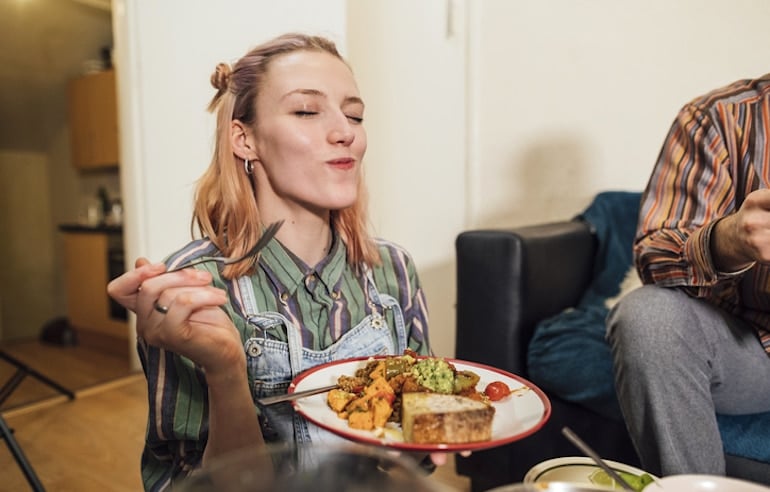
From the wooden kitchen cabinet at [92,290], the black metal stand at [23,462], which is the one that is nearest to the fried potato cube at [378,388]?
the black metal stand at [23,462]

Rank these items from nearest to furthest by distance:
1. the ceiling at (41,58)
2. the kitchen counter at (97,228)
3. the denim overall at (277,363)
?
the denim overall at (277,363)
the kitchen counter at (97,228)
the ceiling at (41,58)

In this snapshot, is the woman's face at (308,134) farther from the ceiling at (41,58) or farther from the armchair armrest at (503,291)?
the ceiling at (41,58)

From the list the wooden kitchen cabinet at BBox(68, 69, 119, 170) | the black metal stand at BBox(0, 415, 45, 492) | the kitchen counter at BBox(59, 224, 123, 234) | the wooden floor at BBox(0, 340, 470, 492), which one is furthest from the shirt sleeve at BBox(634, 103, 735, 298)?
the wooden kitchen cabinet at BBox(68, 69, 119, 170)

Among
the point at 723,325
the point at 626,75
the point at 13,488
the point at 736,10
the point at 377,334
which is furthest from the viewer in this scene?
the point at 626,75

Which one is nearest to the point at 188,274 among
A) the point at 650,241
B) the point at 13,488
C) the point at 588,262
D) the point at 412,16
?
the point at 650,241

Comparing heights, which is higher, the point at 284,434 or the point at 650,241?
the point at 650,241

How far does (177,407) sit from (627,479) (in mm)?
549

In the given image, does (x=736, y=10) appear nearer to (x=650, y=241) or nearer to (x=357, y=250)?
(x=650, y=241)

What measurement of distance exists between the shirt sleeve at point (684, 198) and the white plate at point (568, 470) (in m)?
0.50

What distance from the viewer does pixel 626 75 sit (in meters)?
2.12

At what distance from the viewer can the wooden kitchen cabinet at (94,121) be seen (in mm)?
3697

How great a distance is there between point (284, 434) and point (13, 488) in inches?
57.2

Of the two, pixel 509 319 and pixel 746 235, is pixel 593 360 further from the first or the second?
pixel 746 235

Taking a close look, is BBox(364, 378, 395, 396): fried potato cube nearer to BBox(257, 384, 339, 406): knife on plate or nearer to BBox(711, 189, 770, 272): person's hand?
BBox(257, 384, 339, 406): knife on plate
